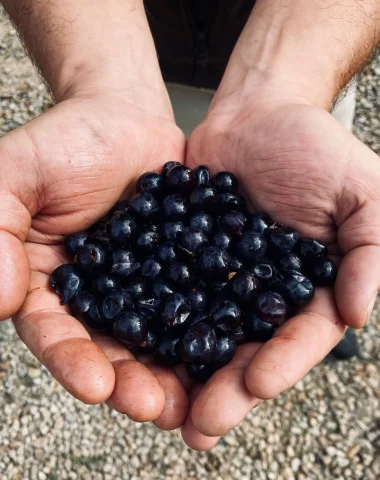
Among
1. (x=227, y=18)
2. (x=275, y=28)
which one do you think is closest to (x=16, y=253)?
(x=275, y=28)

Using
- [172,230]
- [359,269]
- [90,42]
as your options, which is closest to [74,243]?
[172,230]

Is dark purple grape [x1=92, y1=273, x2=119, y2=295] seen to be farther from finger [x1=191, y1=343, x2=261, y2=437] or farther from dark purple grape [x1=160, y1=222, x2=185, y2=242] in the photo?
finger [x1=191, y1=343, x2=261, y2=437]

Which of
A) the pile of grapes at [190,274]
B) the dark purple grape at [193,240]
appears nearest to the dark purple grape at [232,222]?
the pile of grapes at [190,274]

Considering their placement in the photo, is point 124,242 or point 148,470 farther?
point 148,470

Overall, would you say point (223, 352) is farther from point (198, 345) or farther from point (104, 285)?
point (104, 285)

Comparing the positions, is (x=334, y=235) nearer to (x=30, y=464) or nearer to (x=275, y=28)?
(x=275, y=28)

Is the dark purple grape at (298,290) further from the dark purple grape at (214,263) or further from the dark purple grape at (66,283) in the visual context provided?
the dark purple grape at (66,283)
